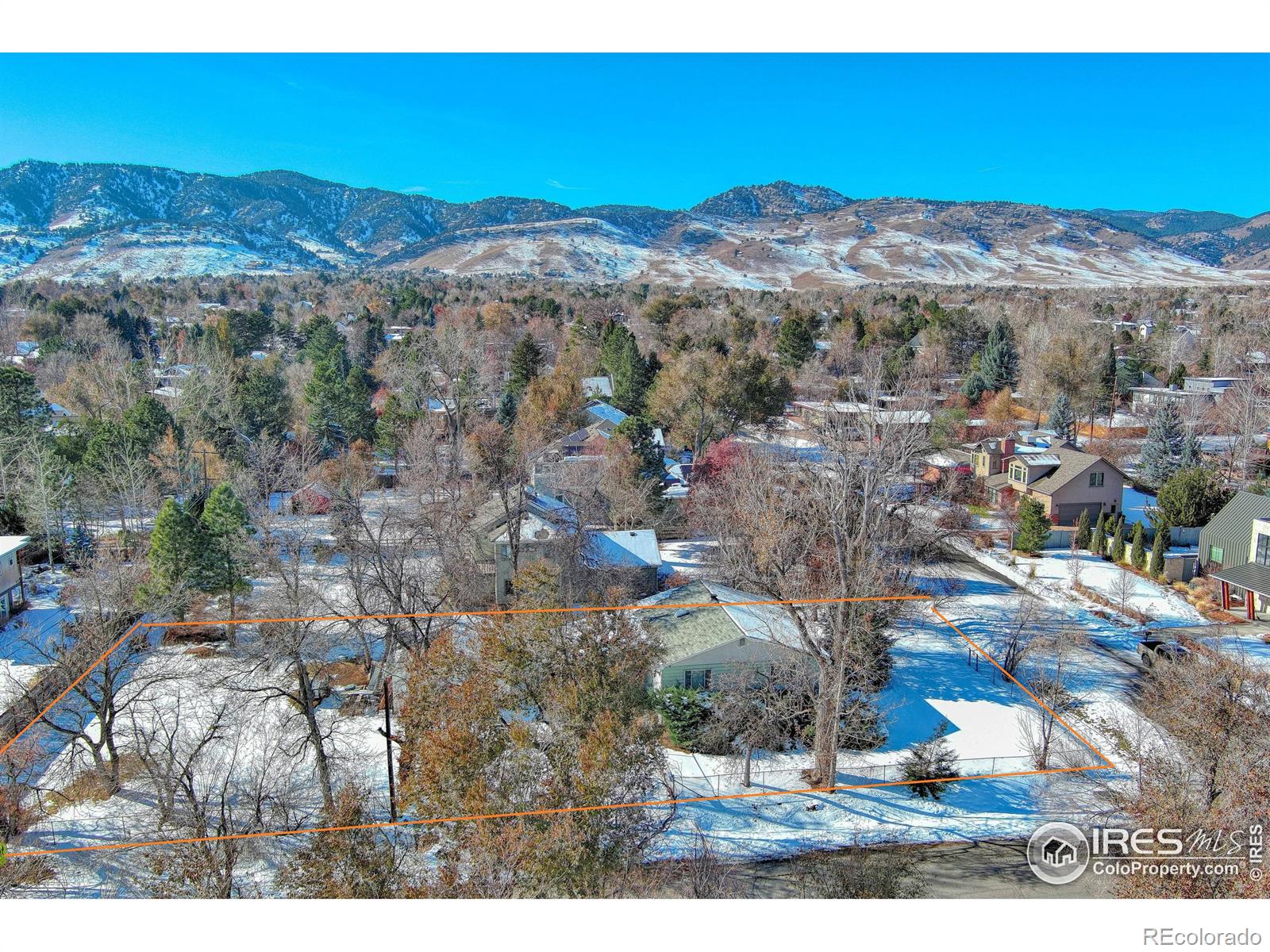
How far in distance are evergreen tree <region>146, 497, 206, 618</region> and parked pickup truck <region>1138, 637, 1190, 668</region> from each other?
781 inches

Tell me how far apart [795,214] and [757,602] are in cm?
17859

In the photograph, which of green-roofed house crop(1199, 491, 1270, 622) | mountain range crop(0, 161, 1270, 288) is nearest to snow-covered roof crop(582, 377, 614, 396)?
green-roofed house crop(1199, 491, 1270, 622)

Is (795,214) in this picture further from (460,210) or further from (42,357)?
(42,357)

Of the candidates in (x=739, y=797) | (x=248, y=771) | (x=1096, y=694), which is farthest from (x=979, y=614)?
(x=248, y=771)

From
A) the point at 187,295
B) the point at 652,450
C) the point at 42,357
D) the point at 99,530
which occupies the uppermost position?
the point at 187,295

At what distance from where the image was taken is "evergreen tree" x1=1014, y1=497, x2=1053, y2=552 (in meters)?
22.8

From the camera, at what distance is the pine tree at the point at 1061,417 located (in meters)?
32.8

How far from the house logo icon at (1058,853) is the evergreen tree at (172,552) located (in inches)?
634

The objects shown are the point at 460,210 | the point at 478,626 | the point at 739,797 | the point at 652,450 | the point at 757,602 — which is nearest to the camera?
the point at 478,626

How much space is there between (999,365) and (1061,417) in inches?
292

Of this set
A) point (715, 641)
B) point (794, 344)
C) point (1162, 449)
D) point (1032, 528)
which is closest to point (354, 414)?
point (715, 641)

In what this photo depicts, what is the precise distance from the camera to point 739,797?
11.7m

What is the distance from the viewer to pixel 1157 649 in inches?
645

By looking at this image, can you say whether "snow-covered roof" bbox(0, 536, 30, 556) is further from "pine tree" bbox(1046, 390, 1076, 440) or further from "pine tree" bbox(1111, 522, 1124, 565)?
"pine tree" bbox(1046, 390, 1076, 440)
